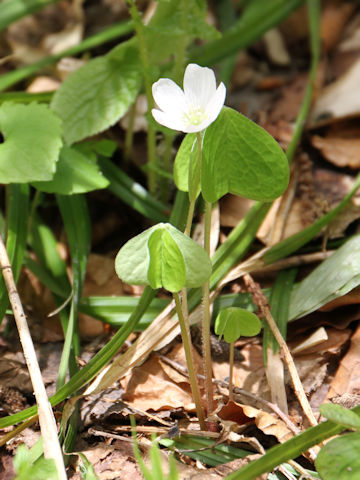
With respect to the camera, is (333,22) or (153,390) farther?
(333,22)

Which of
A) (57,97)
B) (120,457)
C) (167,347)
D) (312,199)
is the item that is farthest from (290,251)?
(57,97)

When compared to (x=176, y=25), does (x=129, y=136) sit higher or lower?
lower

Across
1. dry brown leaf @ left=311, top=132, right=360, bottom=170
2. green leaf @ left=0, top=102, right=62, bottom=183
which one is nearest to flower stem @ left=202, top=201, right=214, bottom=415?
green leaf @ left=0, top=102, right=62, bottom=183

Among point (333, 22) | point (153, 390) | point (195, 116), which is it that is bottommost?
point (153, 390)

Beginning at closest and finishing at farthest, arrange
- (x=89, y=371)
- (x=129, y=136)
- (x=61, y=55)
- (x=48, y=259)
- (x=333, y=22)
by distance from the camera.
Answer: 1. (x=89, y=371)
2. (x=48, y=259)
3. (x=129, y=136)
4. (x=61, y=55)
5. (x=333, y=22)

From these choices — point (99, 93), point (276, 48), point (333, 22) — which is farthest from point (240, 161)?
point (333, 22)

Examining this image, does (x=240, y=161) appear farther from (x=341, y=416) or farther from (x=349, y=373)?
(x=349, y=373)
